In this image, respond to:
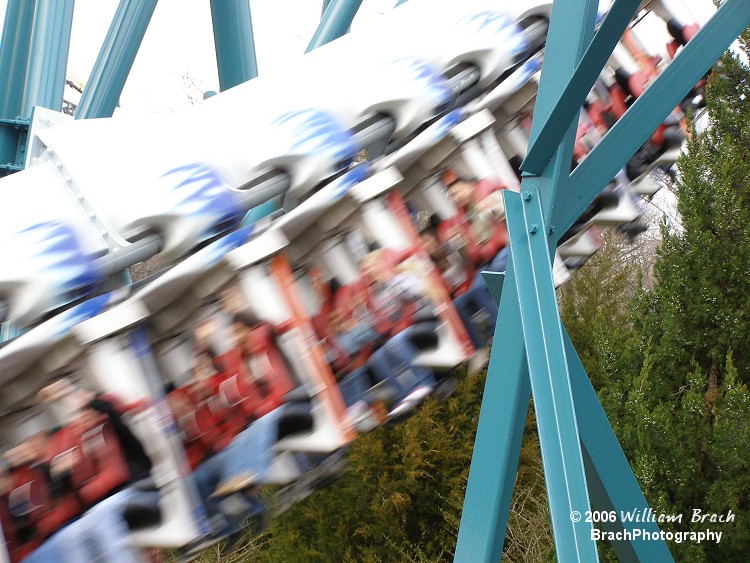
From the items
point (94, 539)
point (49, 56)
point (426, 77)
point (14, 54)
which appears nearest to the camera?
point (94, 539)

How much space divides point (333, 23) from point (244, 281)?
151cm

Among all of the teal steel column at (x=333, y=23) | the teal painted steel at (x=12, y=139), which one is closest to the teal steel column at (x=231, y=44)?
the teal steel column at (x=333, y=23)

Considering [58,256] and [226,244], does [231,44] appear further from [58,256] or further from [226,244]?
[58,256]

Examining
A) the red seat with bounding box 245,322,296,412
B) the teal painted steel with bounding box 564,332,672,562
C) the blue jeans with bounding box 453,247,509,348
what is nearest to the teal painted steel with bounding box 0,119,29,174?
the red seat with bounding box 245,322,296,412

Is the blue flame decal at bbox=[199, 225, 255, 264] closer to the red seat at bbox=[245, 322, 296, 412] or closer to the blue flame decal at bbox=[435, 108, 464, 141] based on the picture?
the red seat at bbox=[245, 322, 296, 412]

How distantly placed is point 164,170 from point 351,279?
0.66 m

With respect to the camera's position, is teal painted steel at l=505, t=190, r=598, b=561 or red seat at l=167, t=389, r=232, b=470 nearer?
teal painted steel at l=505, t=190, r=598, b=561

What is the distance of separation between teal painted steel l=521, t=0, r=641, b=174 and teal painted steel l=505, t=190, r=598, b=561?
8 cm

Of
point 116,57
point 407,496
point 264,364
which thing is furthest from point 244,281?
point 407,496

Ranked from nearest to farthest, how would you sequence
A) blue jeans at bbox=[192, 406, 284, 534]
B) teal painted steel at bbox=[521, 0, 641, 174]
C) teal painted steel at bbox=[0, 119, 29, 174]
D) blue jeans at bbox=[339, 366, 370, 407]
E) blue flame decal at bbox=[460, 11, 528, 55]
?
teal painted steel at bbox=[521, 0, 641, 174], blue jeans at bbox=[192, 406, 284, 534], blue jeans at bbox=[339, 366, 370, 407], blue flame decal at bbox=[460, 11, 528, 55], teal painted steel at bbox=[0, 119, 29, 174]

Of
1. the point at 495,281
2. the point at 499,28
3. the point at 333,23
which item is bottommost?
the point at 495,281

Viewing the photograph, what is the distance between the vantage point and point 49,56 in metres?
2.84

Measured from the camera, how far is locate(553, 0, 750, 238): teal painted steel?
71.0 inches

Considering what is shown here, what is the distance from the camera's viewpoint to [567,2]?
6.08 feet
